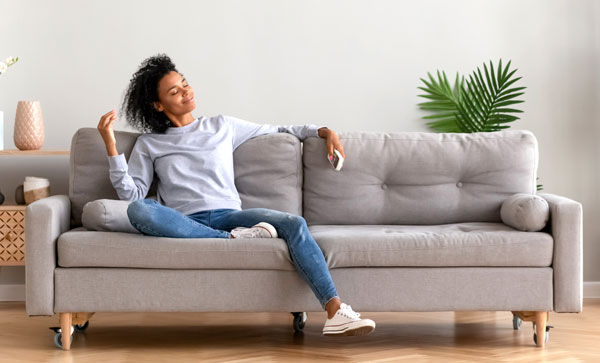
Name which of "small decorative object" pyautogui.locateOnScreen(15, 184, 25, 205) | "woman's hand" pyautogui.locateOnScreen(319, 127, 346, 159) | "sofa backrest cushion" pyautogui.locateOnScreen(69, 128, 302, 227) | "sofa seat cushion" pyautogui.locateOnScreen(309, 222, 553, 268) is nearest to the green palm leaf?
"woman's hand" pyautogui.locateOnScreen(319, 127, 346, 159)

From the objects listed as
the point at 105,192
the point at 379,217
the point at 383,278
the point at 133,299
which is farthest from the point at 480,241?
the point at 105,192

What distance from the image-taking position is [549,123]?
4.29 metres

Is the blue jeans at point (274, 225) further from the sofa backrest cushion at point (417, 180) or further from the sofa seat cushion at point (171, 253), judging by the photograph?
the sofa backrest cushion at point (417, 180)

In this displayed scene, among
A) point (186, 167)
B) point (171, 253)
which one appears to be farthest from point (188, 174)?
point (171, 253)

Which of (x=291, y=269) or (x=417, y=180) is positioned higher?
(x=417, y=180)

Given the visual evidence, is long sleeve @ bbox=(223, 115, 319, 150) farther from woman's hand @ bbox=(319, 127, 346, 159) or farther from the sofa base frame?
the sofa base frame

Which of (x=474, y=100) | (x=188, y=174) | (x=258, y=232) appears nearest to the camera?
(x=258, y=232)

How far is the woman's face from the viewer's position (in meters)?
3.48

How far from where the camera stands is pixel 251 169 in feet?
11.5

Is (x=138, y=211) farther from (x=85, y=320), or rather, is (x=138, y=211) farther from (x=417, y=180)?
(x=417, y=180)

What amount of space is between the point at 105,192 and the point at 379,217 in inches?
45.0

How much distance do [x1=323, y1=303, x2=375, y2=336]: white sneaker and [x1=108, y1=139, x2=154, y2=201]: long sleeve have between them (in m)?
1.00

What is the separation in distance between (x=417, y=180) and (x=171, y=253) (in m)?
1.14

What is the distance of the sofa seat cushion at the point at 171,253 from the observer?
9.69 feet
